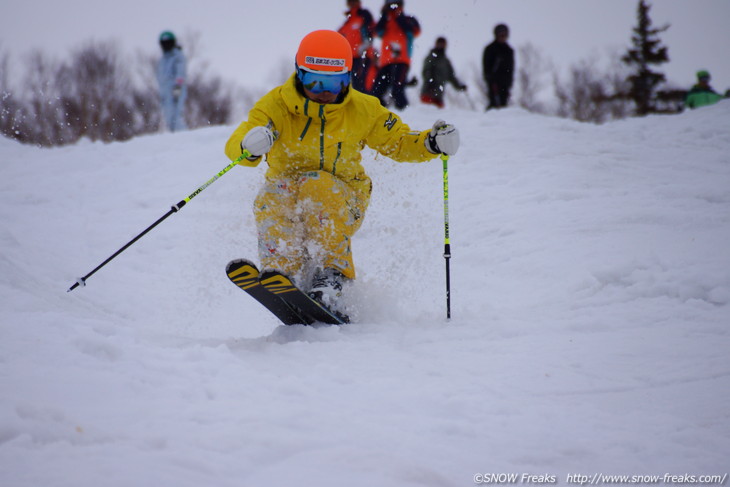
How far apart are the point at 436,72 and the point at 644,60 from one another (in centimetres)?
1938

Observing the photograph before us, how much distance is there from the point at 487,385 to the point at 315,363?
0.77 m

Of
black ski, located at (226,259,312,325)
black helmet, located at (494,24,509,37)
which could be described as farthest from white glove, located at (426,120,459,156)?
black helmet, located at (494,24,509,37)

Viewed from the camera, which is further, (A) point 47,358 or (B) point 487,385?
(B) point 487,385

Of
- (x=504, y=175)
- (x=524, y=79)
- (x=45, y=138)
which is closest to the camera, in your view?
(x=504, y=175)

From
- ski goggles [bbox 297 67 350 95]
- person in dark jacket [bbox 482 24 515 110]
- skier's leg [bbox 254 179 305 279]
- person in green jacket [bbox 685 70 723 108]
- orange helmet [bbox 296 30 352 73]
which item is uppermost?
person in dark jacket [bbox 482 24 515 110]

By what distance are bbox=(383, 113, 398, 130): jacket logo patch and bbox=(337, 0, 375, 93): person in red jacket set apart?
517cm

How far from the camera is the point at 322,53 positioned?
3.21m

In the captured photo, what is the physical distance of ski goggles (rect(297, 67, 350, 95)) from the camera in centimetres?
322

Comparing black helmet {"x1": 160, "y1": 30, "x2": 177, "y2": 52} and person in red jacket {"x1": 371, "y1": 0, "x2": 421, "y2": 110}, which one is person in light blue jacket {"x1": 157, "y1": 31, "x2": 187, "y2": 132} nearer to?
black helmet {"x1": 160, "y1": 30, "x2": 177, "y2": 52}

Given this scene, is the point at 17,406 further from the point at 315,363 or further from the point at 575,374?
the point at 575,374

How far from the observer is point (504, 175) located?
7.11 metres

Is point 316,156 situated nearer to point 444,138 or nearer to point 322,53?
point 322,53

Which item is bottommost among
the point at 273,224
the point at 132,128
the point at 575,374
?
the point at 575,374

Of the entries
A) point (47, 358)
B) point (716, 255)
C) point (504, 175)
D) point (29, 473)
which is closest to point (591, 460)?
point (29, 473)
